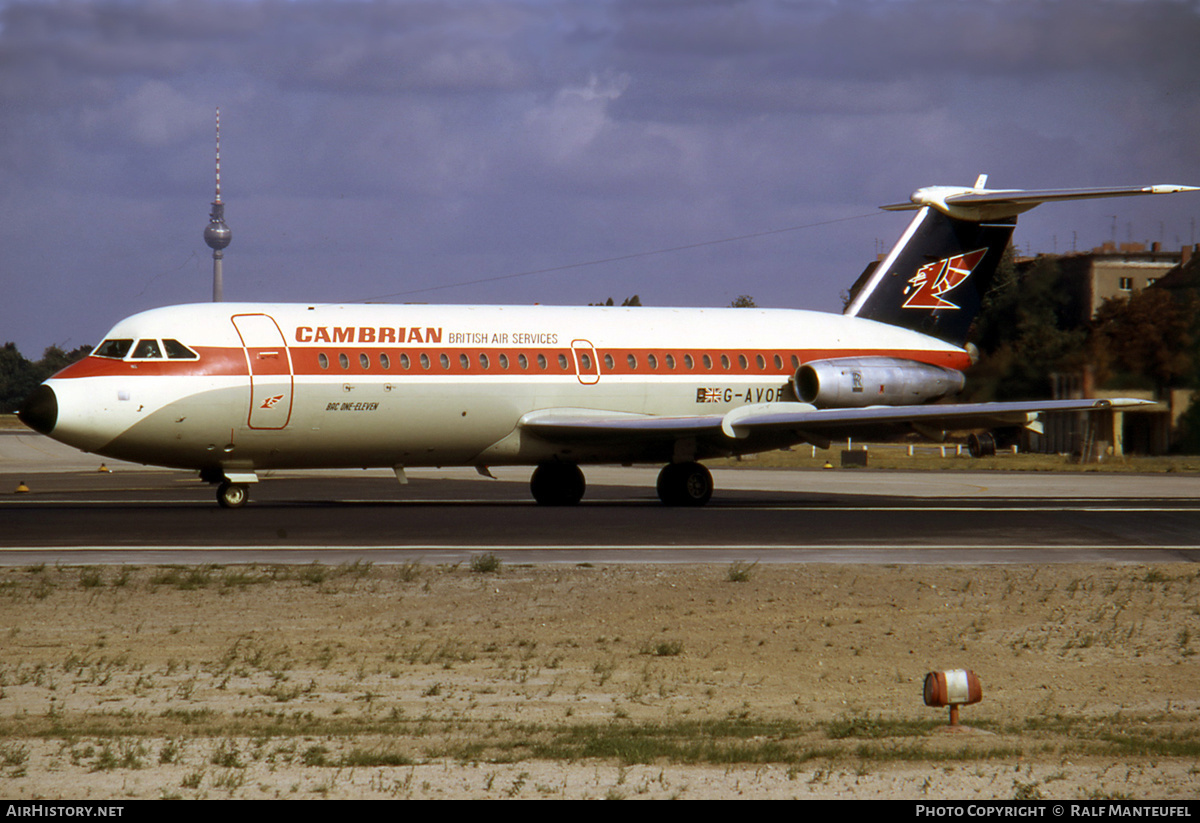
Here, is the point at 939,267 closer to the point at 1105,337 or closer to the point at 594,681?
the point at 1105,337

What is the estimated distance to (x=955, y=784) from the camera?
8.14 metres

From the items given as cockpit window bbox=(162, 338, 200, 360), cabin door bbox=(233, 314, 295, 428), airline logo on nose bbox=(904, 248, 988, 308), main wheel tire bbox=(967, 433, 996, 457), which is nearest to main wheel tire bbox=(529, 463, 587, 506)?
cabin door bbox=(233, 314, 295, 428)

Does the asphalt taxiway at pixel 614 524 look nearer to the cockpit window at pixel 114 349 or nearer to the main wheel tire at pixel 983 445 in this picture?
the cockpit window at pixel 114 349

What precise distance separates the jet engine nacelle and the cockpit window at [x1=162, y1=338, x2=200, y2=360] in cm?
1403

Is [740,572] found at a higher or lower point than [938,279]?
lower

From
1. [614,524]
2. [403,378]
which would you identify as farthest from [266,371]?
[614,524]

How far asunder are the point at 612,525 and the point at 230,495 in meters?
8.77

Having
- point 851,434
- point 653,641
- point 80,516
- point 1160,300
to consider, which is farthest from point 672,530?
point 1160,300

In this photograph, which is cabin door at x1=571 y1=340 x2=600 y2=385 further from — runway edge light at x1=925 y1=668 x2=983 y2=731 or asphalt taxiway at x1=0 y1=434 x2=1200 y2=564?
runway edge light at x1=925 y1=668 x2=983 y2=731

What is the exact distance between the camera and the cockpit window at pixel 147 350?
25.9 metres

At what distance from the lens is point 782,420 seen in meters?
28.5

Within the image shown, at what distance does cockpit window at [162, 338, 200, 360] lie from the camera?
85.1 feet

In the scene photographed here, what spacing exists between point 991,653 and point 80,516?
19290 mm

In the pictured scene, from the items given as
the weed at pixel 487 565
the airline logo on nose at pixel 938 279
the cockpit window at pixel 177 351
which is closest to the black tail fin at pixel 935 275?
the airline logo on nose at pixel 938 279
